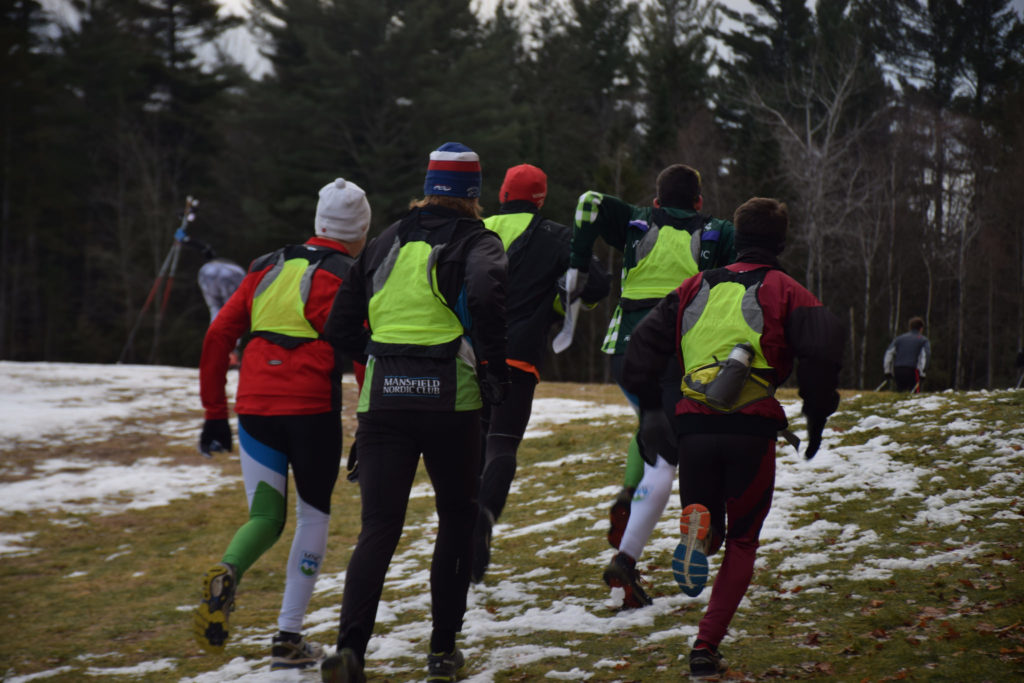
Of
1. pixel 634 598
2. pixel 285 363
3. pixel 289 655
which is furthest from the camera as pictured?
pixel 634 598

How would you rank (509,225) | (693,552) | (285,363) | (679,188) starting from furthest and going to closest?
(509,225) < (679,188) < (285,363) < (693,552)

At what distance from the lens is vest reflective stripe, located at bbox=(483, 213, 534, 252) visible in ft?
17.5

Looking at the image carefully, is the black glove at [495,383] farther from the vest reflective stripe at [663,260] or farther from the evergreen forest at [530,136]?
the evergreen forest at [530,136]

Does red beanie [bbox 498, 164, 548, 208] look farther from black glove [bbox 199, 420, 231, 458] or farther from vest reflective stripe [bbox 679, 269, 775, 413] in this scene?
black glove [bbox 199, 420, 231, 458]

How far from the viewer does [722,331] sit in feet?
12.3

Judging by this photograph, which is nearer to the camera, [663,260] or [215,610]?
[215,610]

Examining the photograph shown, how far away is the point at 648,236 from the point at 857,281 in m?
34.2

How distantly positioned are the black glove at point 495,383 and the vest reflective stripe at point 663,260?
1.47 m

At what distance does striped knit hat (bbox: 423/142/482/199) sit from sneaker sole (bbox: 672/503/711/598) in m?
1.63

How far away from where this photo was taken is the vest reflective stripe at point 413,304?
3762 millimetres

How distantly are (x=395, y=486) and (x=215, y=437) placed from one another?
1.26m

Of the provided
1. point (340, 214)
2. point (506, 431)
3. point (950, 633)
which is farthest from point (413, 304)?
point (950, 633)

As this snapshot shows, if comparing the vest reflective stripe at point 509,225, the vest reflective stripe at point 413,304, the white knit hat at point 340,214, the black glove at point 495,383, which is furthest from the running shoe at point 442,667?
the vest reflective stripe at point 509,225

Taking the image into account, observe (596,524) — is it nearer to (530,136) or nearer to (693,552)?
(693,552)
